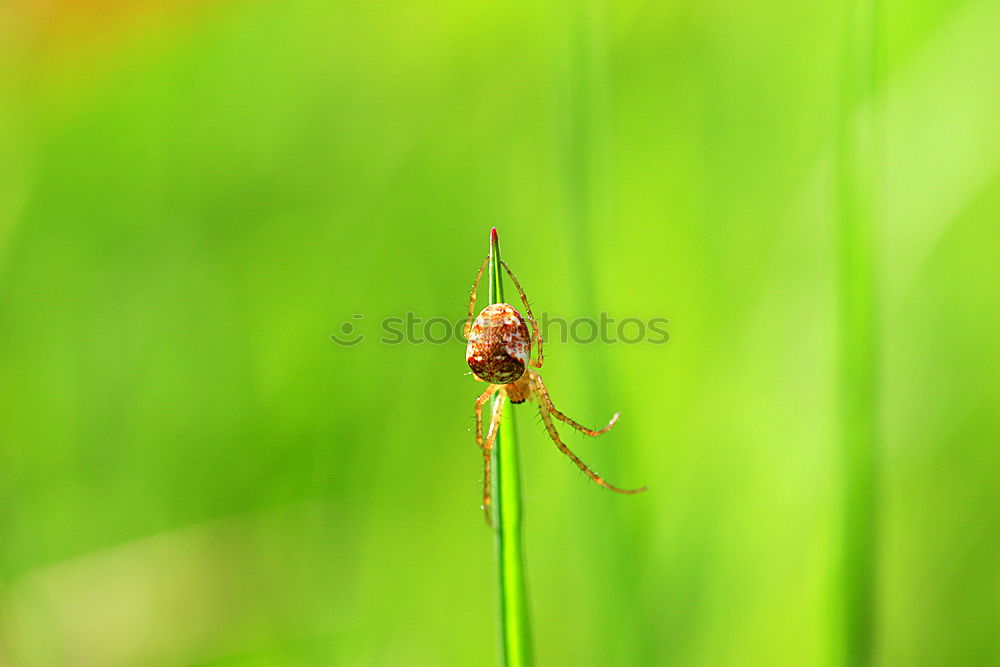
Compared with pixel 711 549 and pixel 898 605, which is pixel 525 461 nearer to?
pixel 711 549

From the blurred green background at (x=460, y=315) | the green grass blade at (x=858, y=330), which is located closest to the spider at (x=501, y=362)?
the blurred green background at (x=460, y=315)

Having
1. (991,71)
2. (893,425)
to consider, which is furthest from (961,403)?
(991,71)

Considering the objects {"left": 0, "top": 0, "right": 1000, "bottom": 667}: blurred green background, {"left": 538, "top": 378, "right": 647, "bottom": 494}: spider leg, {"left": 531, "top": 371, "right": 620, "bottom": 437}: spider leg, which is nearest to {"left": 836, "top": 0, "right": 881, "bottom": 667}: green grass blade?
{"left": 0, "top": 0, "right": 1000, "bottom": 667}: blurred green background

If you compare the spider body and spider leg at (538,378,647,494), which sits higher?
the spider body

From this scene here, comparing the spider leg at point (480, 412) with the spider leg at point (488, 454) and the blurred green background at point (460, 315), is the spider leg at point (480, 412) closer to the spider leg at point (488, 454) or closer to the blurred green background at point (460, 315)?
the spider leg at point (488, 454)

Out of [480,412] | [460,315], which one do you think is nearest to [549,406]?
[480,412]

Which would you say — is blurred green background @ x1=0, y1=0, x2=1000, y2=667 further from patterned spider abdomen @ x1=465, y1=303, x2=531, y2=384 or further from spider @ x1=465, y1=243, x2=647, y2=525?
patterned spider abdomen @ x1=465, y1=303, x2=531, y2=384
